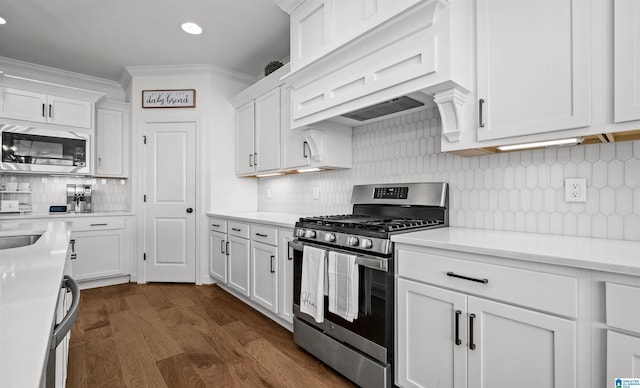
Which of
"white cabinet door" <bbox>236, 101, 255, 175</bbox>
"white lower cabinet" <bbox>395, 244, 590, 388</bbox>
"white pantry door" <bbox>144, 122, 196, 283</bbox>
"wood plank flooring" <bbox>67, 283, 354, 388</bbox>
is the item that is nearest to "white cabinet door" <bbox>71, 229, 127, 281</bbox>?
"white pantry door" <bbox>144, 122, 196, 283</bbox>

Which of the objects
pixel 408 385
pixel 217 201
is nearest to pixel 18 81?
pixel 217 201

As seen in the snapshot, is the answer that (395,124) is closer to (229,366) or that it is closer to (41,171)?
(229,366)

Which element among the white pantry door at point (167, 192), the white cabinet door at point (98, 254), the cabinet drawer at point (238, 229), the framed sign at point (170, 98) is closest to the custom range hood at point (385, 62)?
the cabinet drawer at point (238, 229)

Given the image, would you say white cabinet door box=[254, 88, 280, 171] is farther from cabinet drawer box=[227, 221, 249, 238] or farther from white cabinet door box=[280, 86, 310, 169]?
cabinet drawer box=[227, 221, 249, 238]

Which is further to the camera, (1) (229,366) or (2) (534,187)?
(1) (229,366)

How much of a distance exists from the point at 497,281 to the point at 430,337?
0.46 meters

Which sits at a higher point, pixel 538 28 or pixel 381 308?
pixel 538 28

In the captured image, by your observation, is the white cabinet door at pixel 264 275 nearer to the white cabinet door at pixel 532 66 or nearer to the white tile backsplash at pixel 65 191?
the white cabinet door at pixel 532 66

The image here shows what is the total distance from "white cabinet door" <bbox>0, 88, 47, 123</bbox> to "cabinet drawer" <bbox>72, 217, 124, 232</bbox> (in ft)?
3.92

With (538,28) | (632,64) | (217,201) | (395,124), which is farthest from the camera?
(217,201)

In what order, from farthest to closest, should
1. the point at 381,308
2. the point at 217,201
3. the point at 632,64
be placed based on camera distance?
the point at 217,201, the point at 381,308, the point at 632,64

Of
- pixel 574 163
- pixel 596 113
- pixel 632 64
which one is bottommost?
pixel 574 163

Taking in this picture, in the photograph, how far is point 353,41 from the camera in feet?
6.46

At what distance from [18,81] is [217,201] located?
2.41 m
